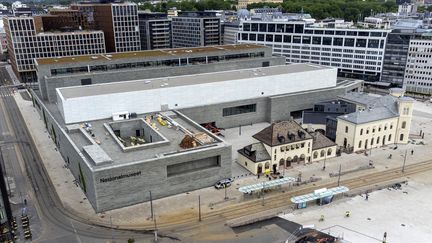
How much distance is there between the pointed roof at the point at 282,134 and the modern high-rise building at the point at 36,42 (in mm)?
131784

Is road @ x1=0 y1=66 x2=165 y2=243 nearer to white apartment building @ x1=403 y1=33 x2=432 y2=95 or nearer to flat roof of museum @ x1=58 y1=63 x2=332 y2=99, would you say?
flat roof of museum @ x1=58 y1=63 x2=332 y2=99

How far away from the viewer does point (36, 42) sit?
180 metres

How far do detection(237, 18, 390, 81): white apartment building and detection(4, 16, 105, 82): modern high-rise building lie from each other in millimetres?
85699

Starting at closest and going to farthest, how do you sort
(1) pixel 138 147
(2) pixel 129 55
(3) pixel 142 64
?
(1) pixel 138 147 → (3) pixel 142 64 → (2) pixel 129 55

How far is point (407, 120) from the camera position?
336ft

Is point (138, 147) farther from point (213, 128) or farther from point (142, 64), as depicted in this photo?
point (142, 64)

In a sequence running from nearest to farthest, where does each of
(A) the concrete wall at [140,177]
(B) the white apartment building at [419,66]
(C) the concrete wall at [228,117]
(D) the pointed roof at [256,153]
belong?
(A) the concrete wall at [140,177], (D) the pointed roof at [256,153], (C) the concrete wall at [228,117], (B) the white apartment building at [419,66]

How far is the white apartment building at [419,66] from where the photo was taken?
152125 mm

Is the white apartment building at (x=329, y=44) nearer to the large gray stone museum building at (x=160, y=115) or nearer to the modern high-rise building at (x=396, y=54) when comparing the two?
the modern high-rise building at (x=396, y=54)

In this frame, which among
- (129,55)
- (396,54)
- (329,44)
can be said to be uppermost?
(329,44)

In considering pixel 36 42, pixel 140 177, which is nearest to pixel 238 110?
pixel 140 177

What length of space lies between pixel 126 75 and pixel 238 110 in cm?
4023

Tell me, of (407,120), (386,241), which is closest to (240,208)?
(386,241)

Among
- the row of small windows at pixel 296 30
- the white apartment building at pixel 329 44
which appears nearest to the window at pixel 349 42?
the white apartment building at pixel 329 44
